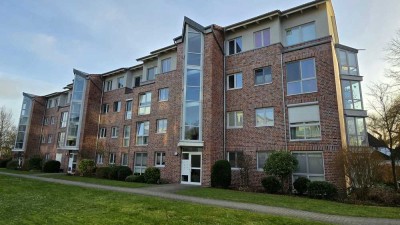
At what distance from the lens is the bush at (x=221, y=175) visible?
17.7 m

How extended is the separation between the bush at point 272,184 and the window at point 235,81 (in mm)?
7724

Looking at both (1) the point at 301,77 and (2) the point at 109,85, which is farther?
(2) the point at 109,85

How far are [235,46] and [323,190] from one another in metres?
12.7

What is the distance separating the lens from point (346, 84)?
2156 cm

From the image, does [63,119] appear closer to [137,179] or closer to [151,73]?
[151,73]

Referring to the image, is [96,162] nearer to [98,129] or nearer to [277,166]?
[98,129]

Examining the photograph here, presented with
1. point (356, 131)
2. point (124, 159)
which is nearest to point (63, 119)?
point (124, 159)

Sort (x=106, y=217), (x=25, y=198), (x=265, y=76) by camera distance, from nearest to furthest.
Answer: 1. (x=106, y=217)
2. (x=25, y=198)
3. (x=265, y=76)

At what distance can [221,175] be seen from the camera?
1772 cm

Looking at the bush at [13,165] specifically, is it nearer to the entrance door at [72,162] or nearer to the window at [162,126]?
the entrance door at [72,162]

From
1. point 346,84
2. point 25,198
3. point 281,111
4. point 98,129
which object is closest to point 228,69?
point 281,111

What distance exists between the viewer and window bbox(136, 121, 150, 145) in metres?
25.8

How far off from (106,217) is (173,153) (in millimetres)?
13421

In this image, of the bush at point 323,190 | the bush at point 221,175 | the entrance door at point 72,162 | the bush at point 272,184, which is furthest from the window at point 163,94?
the bush at point 323,190
